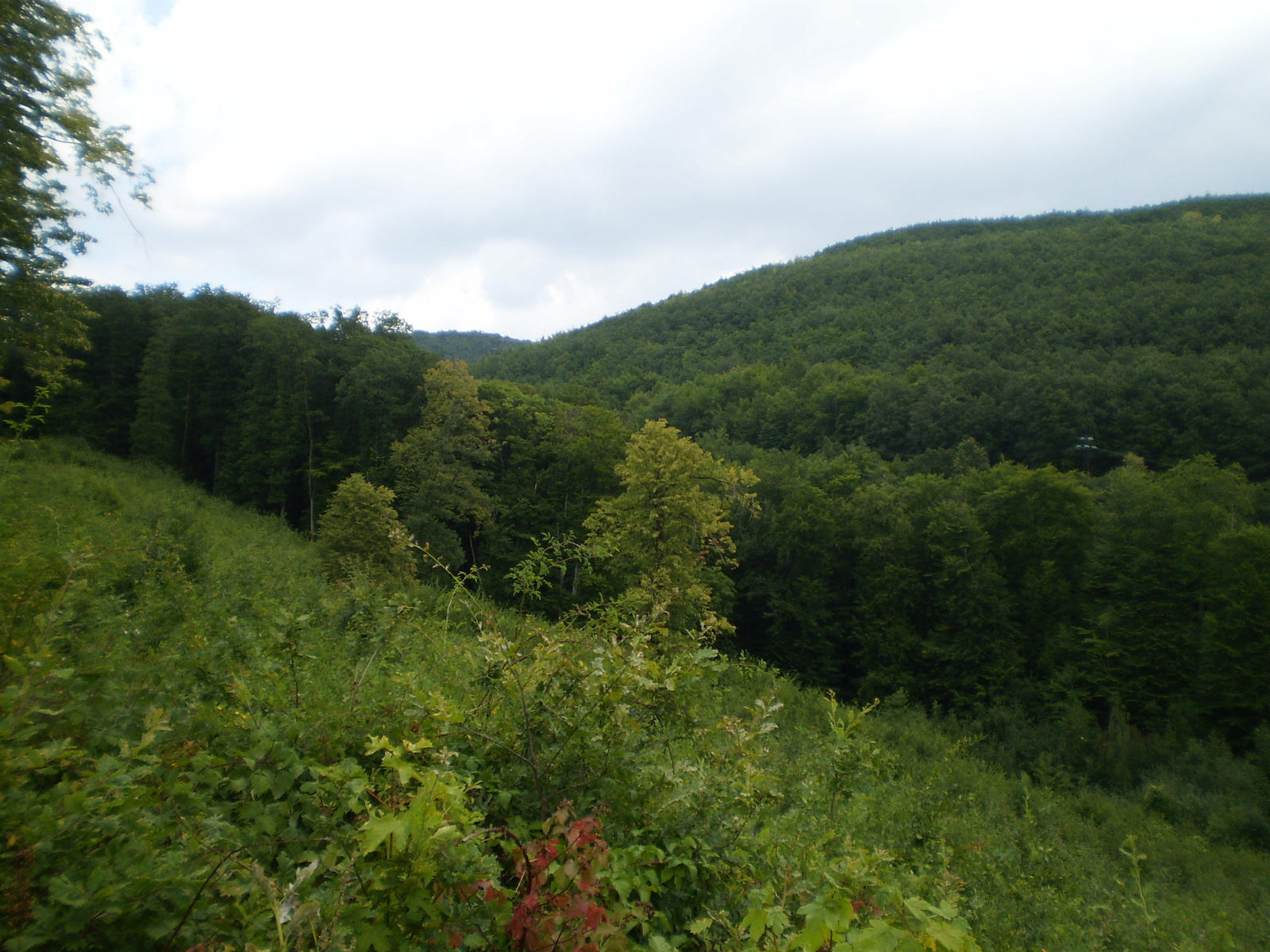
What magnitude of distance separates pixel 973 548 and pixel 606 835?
2963 centimetres

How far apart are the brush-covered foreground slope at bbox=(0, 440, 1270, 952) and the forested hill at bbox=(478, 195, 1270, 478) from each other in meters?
36.2

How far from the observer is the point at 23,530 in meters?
4.27

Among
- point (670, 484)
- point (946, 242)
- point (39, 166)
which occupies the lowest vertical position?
point (670, 484)

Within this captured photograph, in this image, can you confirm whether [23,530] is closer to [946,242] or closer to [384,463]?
[384,463]

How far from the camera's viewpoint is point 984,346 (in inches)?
2758

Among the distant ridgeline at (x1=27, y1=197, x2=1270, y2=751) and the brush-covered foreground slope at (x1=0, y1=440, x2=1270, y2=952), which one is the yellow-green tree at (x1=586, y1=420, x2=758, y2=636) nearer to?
the distant ridgeline at (x1=27, y1=197, x2=1270, y2=751)

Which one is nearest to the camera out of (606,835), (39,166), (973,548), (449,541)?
(606,835)

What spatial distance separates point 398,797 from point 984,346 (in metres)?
80.9

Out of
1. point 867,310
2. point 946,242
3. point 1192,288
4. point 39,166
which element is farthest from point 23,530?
point 946,242

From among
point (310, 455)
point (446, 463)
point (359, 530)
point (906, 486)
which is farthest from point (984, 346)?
point (359, 530)

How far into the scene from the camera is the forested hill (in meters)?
47.2

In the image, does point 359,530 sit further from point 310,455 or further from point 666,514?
point 310,455

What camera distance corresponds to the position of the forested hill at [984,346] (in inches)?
1858

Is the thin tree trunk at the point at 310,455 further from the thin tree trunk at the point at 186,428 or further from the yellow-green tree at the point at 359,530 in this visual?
the yellow-green tree at the point at 359,530
